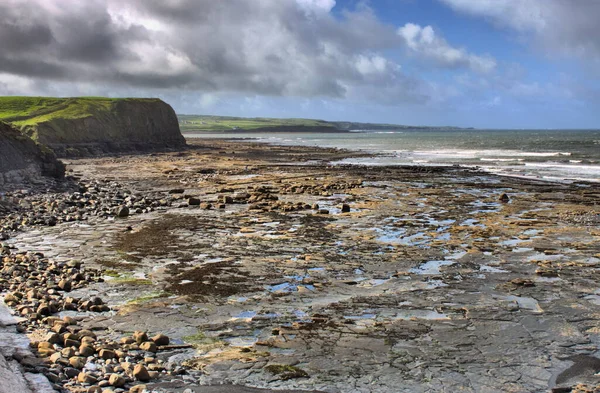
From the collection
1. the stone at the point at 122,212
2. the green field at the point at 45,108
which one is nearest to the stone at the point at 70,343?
the stone at the point at 122,212

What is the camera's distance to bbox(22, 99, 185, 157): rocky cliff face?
70.6 meters

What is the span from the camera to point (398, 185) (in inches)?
1571

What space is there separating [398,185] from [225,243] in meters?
22.5

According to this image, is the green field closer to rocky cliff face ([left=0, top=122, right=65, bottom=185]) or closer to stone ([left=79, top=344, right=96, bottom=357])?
rocky cliff face ([left=0, top=122, right=65, bottom=185])

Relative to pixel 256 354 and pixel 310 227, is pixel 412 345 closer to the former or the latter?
pixel 256 354

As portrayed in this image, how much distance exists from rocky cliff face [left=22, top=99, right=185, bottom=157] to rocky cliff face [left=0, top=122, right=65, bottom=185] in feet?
105

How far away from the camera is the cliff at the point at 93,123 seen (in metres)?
71.0

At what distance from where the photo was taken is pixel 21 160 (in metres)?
35.7

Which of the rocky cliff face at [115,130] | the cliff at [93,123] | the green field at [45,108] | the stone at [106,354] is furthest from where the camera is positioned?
the green field at [45,108]

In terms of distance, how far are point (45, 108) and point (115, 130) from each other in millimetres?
10994

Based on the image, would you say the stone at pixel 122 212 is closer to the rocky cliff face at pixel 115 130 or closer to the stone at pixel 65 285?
the stone at pixel 65 285

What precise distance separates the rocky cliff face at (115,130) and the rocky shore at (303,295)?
45.2 m

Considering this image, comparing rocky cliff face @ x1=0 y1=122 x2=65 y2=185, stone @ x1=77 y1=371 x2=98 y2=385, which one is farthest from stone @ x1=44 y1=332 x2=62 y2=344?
rocky cliff face @ x1=0 y1=122 x2=65 y2=185

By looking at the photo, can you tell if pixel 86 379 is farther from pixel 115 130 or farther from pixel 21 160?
pixel 115 130
